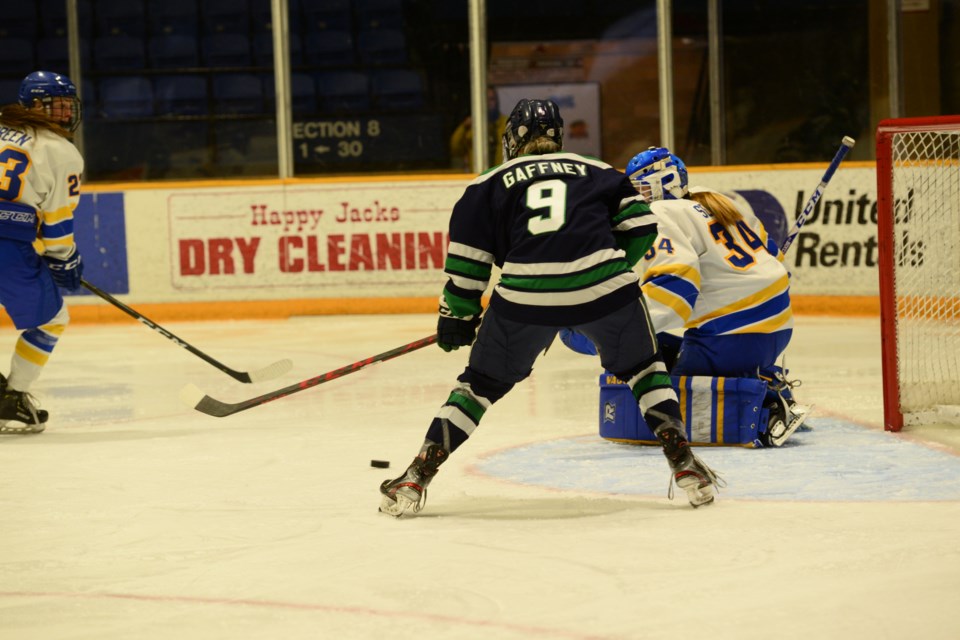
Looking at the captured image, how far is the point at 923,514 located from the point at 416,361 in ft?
12.7

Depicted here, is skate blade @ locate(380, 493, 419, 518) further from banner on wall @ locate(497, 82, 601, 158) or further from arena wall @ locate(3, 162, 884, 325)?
banner on wall @ locate(497, 82, 601, 158)

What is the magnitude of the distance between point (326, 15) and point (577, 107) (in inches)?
77.9

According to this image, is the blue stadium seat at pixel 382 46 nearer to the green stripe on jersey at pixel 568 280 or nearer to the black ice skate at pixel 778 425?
the black ice skate at pixel 778 425

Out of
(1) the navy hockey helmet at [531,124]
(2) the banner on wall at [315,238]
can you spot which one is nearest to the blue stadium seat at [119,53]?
(2) the banner on wall at [315,238]

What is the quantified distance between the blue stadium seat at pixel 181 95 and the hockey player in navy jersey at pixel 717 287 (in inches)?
265

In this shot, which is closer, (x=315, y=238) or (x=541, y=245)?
(x=541, y=245)

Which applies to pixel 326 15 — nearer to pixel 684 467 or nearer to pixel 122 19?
pixel 122 19

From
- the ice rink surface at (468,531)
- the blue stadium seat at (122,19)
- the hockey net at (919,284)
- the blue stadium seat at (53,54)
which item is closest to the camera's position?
the ice rink surface at (468,531)

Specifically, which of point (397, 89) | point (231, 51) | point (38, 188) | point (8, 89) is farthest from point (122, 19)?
point (38, 188)

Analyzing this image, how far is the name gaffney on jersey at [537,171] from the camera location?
329 centimetres

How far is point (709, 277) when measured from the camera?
4273 millimetres

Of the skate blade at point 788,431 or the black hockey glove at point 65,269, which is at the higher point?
the black hockey glove at point 65,269

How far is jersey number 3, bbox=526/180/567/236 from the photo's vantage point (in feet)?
10.7

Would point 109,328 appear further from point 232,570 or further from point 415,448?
point 232,570
